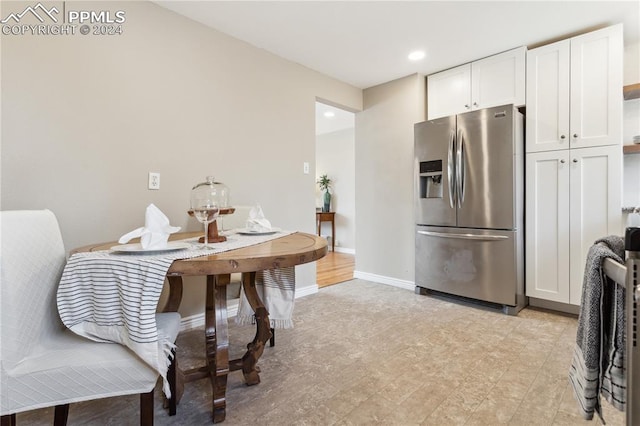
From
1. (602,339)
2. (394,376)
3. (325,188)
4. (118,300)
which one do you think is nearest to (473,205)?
(394,376)

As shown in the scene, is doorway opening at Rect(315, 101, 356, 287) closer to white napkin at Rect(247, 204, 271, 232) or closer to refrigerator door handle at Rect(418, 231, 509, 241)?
refrigerator door handle at Rect(418, 231, 509, 241)

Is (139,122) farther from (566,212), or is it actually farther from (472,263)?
(566,212)

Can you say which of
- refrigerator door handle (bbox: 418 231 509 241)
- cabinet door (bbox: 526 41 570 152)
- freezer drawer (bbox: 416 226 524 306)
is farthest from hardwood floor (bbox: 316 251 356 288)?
cabinet door (bbox: 526 41 570 152)

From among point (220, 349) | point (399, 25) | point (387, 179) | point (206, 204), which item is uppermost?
point (399, 25)

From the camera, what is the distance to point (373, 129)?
3.63 meters

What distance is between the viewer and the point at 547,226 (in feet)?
8.41

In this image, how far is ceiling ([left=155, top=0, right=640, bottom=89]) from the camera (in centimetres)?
214

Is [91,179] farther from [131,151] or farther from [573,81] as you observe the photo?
[573,81]

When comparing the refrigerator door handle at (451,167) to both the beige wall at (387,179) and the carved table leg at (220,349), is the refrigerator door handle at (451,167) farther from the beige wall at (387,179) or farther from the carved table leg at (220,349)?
the carved table leg at (220,349)

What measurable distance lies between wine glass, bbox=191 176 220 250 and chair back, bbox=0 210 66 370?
0.52 metres

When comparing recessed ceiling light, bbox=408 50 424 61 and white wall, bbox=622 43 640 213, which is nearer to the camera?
white wall, bbox=622 43 640 213

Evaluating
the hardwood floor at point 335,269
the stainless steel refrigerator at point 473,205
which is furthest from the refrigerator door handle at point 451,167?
the hardwood floor at point 335,269

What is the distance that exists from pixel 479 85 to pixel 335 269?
2804mm

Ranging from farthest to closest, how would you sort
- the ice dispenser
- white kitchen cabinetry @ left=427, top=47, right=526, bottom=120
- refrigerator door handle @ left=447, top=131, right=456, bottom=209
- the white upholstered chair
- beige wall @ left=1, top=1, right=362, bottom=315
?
the ice dispenser, refrigerator door handle @ left=447, top=131, right=456, bottom=209, white kitchen cabinetry @ left=427, top=47, right=526, bottom=120, beige wall @ left=1, top=1, right=362, bottom=315, the white upholstered chair
